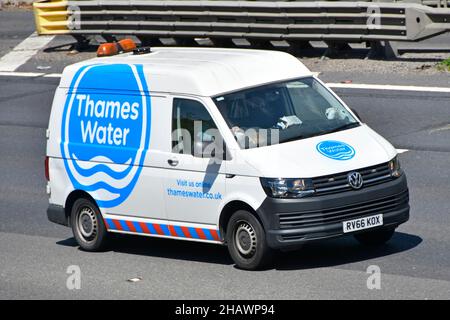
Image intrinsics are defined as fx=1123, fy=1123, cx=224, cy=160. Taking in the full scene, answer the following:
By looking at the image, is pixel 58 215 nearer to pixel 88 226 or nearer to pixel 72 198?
pixel 72 198

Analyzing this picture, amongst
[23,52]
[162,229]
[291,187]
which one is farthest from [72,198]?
[23,52]

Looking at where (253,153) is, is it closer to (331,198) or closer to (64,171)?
(331,198)

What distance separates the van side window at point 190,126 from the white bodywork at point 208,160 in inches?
2.4

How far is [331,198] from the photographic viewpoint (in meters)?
10.1

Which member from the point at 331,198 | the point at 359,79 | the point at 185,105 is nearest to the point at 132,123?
the point at 185,105

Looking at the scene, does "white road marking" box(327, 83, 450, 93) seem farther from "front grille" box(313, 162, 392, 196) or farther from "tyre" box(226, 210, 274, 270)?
"tyre" box(226, 210, 274, 270)

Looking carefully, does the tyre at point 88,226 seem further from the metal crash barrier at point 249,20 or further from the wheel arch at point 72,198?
the metal crash barrier at point 249,20

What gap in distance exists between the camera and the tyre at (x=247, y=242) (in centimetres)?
1024

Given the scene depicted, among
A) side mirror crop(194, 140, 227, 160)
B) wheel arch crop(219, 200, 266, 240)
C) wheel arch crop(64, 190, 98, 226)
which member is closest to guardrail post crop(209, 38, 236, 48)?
wheel arch crop(64, 190, 98, 226)

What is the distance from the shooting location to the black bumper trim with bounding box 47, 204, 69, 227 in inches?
476

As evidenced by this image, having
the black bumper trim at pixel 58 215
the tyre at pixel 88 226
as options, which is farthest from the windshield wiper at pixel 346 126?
the black bumper trim at pixel 58 215

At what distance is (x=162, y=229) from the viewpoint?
1112 cm
